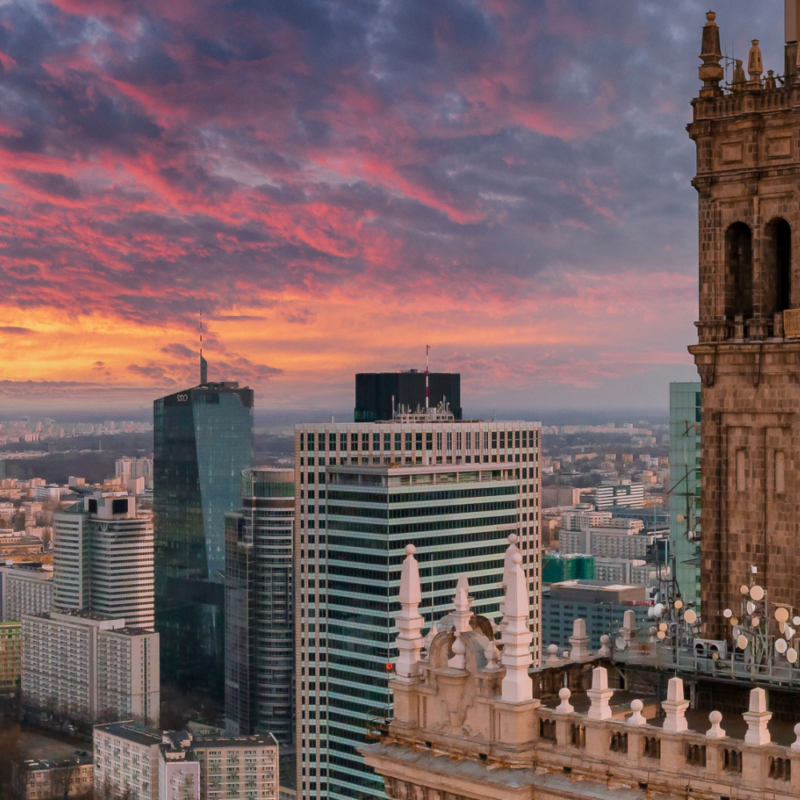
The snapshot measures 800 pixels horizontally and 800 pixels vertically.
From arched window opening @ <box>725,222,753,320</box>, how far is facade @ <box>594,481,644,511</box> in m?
140

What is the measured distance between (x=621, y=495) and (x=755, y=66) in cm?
15412

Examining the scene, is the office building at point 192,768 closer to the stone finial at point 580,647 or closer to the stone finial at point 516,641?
the stone finial at point 580,647

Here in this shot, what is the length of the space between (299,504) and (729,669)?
158 m

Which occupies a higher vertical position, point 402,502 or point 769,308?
point 769,308

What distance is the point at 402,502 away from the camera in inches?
6757

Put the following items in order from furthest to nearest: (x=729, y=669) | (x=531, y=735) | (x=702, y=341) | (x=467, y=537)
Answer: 1. (x=467, y=537)
2. (x=702, y=341)
3. (x=729, y=669)
4. (x=531, y=735)

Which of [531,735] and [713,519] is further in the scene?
[713,519]

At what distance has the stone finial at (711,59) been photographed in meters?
30.5

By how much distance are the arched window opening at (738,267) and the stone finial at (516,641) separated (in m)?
8.72

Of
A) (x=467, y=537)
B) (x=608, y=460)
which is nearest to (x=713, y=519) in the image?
(x=608, y=460)

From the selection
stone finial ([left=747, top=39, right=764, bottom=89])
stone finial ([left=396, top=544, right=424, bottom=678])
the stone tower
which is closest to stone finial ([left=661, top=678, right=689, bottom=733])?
the stone tower

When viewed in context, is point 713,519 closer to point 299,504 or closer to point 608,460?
point 608,460

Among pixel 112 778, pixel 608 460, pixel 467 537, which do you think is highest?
pixel 608 460

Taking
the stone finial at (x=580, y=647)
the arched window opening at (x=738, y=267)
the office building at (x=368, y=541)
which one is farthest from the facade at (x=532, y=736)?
the office building at (x=368, y=541)
